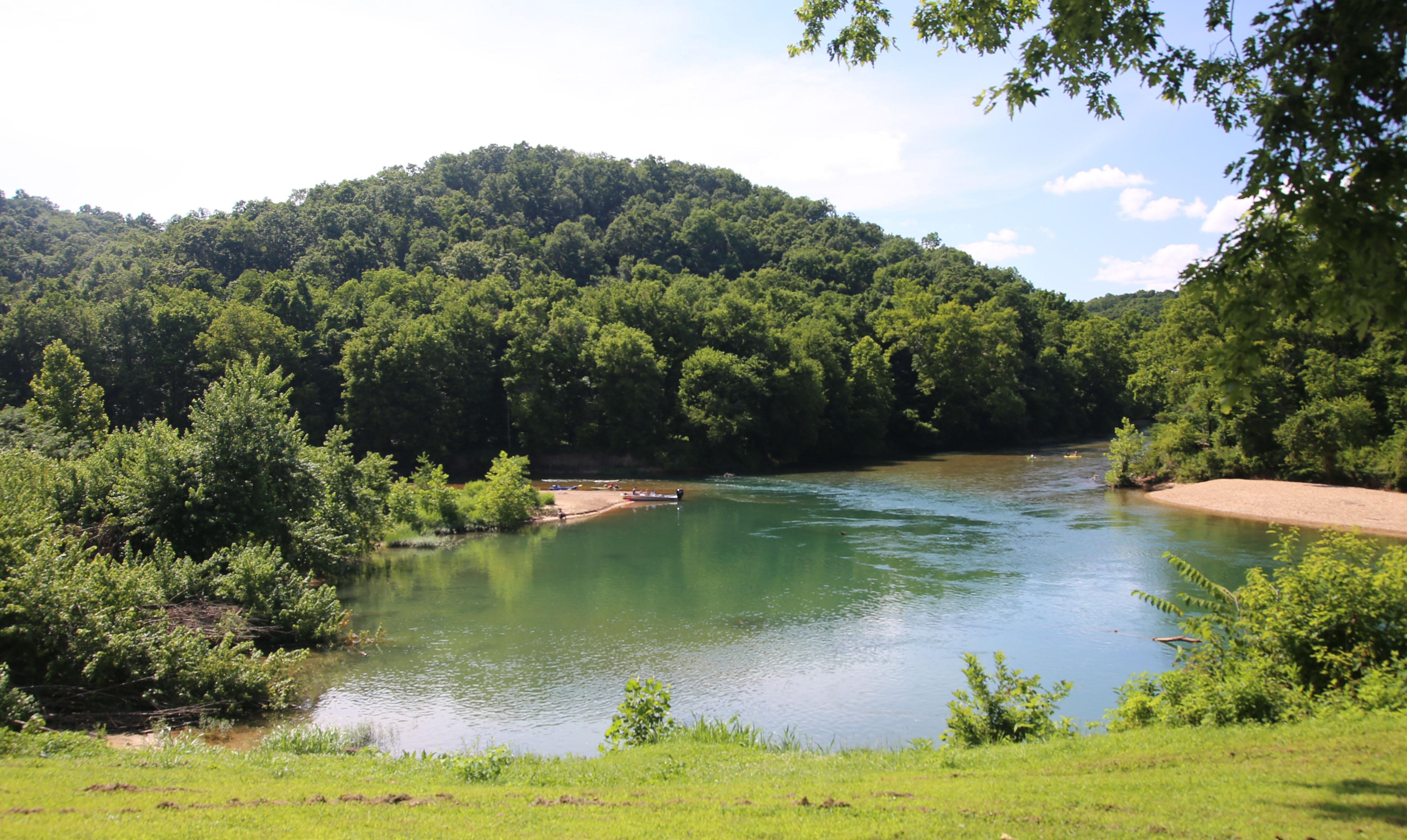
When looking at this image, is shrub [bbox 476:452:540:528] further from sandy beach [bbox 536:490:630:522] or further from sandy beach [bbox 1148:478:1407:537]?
sandy beach [bbox 1148:478:1407:537]

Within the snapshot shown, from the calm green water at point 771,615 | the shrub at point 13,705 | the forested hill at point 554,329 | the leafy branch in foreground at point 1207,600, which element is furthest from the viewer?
the forested hill at point 554,329

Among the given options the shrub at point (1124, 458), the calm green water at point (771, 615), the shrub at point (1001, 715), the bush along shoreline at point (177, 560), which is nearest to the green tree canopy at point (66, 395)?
the bush along shoreline at point (177, 560)

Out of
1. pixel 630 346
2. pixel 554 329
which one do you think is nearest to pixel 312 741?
pixel 630 346

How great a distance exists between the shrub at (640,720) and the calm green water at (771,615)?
7.31 ft

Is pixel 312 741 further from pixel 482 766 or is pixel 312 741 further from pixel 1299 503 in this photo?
pixel 1299 503

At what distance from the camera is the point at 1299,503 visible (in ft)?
135

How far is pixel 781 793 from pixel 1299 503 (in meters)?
43.1

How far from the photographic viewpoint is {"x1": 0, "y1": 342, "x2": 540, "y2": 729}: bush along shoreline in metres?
14.8

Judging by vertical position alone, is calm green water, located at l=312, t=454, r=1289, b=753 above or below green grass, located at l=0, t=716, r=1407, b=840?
below

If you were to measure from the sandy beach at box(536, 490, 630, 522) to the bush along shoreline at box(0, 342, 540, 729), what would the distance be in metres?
13.4

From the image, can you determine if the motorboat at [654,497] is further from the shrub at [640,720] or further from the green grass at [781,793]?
the green grass at [781,793]

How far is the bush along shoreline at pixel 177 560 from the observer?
48.6ft

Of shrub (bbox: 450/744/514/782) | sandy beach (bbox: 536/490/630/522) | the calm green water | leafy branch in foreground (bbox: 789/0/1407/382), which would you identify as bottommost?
the calm green water

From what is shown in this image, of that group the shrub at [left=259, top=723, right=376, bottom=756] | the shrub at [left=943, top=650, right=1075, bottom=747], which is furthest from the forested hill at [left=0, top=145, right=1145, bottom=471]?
the shrub at [left=943, top=650, right=1075, bottom=747]
